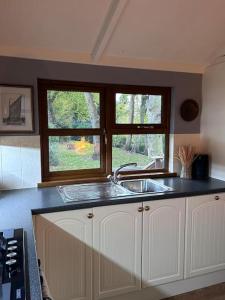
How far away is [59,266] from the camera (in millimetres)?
1688

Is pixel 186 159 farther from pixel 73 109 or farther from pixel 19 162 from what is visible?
pixel 19 162

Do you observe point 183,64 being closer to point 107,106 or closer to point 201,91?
point 201,91

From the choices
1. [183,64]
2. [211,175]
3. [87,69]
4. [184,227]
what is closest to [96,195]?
[184,227]

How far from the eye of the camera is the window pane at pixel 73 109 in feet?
7.12

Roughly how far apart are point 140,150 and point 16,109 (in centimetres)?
119

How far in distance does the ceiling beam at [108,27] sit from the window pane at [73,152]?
703mm

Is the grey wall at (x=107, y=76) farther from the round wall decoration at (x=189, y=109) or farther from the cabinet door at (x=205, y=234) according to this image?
the cabinet door at (x=205, y=234)

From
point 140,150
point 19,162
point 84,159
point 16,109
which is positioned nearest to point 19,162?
point 19,162

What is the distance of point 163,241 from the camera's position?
1961mm

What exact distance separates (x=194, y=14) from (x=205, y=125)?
3.45 ft

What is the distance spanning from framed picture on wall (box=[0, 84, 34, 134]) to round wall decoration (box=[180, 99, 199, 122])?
1.41 meters

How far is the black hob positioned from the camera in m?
0.80

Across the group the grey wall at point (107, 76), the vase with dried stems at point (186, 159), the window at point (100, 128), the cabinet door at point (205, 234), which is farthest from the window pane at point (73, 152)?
the cabinet door at point (205, 234)

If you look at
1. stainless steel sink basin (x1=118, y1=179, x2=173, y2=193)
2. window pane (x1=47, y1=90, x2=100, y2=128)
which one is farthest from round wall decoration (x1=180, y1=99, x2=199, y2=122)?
window pane (x1=47, y1=90, x2=100, y2=128)
